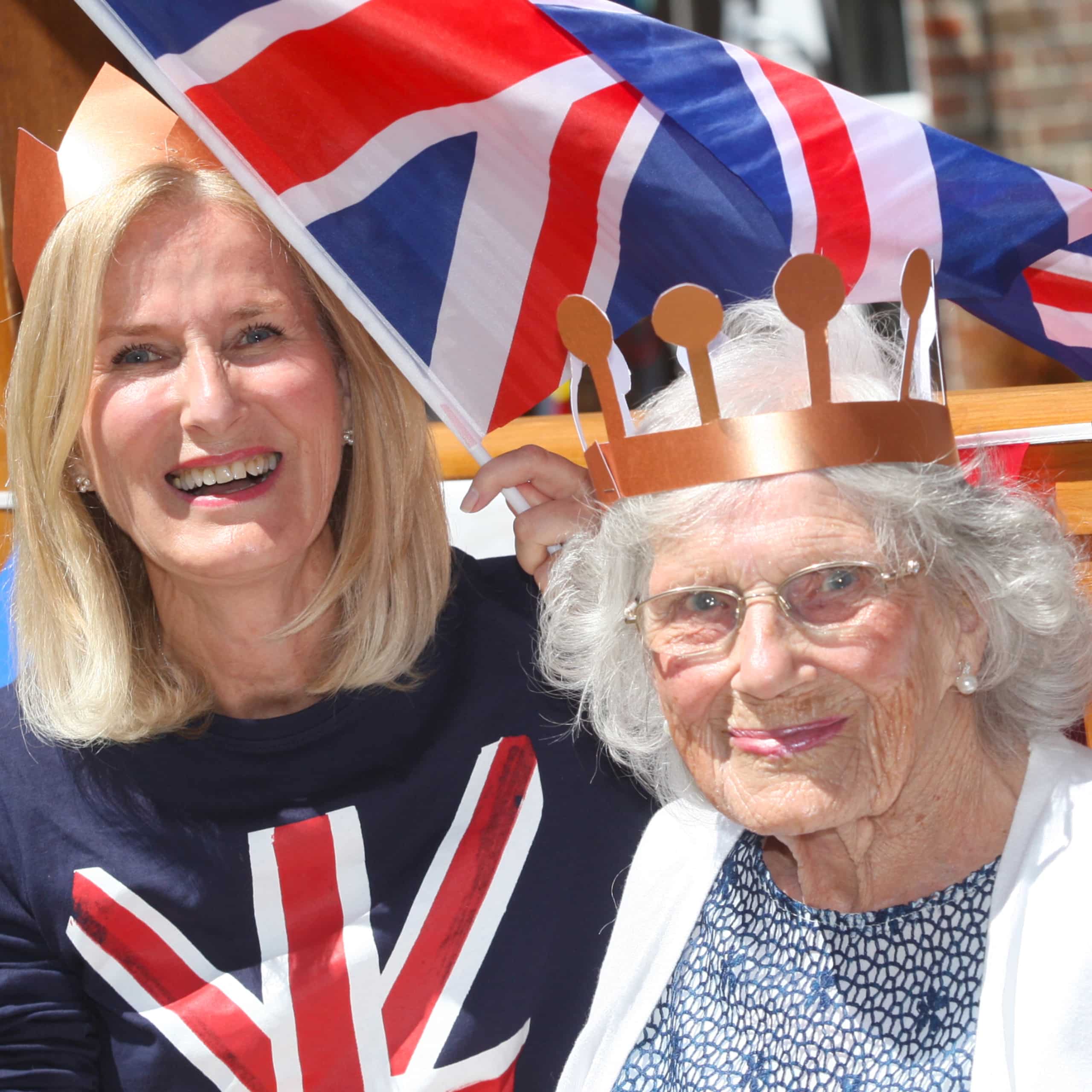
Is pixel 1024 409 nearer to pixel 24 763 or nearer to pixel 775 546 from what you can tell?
pixel 775 546

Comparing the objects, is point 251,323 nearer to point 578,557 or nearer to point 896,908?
point 578,557

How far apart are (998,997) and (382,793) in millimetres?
1034

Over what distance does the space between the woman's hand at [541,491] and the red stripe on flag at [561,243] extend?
11 centimetres

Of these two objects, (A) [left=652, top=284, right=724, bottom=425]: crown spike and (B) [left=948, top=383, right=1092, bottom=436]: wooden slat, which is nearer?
(A) [left=652, top=284, right=724, bottom=425]: crown spike

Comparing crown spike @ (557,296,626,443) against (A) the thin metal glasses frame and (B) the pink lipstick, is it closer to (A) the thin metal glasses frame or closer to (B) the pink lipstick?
(A) the thin metal glasses frame

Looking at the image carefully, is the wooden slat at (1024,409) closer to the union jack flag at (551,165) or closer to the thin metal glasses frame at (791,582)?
the union jack flag at (551,165)

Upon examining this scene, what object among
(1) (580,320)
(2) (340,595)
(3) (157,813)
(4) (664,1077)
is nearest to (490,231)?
(1) (580,320)

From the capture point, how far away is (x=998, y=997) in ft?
5.64

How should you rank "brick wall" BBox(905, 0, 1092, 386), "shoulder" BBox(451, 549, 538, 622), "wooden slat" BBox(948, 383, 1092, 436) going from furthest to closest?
"brick wall" BBox(905, 0, 1092, 386), "shoulder" BBox(451, 549, 538, 622), "wooden slat" BBox(948, 383, 1092, 436)

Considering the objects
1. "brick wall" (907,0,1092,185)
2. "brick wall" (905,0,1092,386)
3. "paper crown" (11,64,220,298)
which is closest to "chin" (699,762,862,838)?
"paper crown" (11,64,220,298)

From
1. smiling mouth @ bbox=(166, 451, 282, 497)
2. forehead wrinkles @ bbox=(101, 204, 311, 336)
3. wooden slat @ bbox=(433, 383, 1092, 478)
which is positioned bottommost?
wooden slat @ bbox=(433, 383, 1092, 478)

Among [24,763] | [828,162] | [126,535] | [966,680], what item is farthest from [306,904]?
[828,162]

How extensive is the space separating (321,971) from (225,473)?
81cm

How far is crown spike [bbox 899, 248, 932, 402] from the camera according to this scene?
1821mm
